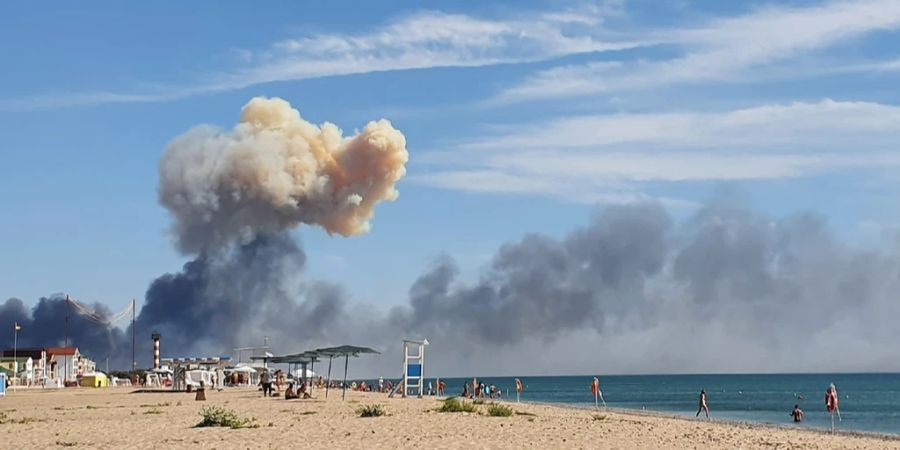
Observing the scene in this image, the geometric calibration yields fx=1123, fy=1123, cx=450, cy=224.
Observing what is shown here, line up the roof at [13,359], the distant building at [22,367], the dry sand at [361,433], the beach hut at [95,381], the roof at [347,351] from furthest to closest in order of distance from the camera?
the roof at [13,359], the distant building at [22,367], the beach hut at [95,381], the roof at [347,351], the dry sand at [361,433]

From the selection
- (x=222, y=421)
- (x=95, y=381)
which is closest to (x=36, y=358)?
(x=95, y=381)

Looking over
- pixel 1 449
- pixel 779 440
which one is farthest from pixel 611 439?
pixel 1 449

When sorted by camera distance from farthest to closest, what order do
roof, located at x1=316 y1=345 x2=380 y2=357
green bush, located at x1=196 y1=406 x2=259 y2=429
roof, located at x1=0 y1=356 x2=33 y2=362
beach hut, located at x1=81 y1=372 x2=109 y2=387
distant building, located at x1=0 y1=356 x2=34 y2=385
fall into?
1. roof, located at x1=0 y1=356 x2=33 y2=362
2. distant building, located at x1=0 y1=356 x2=34 y2=385
3. beach hut, located at x1=81 y1=372 x2=109 y2=387
4. roof, located at x1=316 y1=345 x2=380 y2=357
5. green bush, located at x1=196 y1=406 x2=259 y2=429

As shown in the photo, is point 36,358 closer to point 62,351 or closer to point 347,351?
point 62,351

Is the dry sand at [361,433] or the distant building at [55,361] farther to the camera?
the distant building at [55,361]

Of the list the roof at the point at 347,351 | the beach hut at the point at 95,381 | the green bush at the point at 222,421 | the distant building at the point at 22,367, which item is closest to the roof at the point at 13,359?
the distant building at the point at 22,367

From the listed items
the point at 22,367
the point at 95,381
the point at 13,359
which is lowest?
the point at 22,367

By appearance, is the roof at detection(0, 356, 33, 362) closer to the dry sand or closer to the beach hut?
the beach hut

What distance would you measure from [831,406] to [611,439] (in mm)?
21653

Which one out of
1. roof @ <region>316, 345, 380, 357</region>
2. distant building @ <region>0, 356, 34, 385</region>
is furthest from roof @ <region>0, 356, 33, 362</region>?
roof @ <region>316, 345, 380, 357</region>

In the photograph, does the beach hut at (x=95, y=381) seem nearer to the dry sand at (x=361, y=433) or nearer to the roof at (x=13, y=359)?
the roof at (x=13, y=359)

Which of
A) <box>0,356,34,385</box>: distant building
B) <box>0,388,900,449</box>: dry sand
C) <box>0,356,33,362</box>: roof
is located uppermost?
<box>0,388,900,449</box>: dry sand

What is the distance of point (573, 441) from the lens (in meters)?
24.3

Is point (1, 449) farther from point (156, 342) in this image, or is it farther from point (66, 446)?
point (156, 342)
